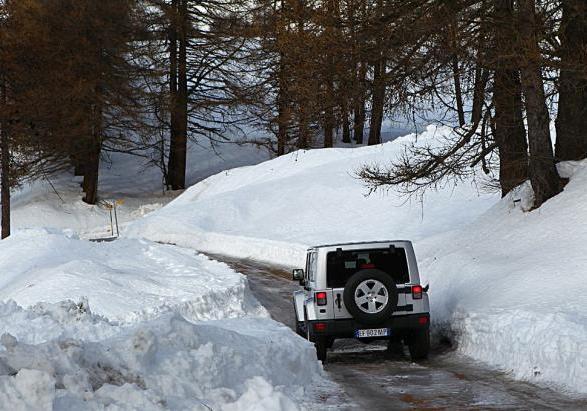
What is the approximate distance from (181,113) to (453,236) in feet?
92.0

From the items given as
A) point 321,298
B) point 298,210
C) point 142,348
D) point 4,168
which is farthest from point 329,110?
point 4,168

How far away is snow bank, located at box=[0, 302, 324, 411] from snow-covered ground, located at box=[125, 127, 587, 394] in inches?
111

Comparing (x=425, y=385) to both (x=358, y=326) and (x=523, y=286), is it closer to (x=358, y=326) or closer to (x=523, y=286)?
(x=358, y=326)

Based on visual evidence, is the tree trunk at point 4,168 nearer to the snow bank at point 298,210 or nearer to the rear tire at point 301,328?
the snow bank at point 298,210

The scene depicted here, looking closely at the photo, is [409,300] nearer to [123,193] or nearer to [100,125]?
[100,125]

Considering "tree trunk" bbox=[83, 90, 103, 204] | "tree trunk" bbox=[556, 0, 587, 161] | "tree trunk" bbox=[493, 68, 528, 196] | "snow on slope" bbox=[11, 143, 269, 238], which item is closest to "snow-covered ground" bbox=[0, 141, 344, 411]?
"tree trunk" bbox=[493, 68, 528, 196]

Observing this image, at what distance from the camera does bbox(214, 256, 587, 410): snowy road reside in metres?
8.86

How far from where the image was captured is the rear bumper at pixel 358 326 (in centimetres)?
1230

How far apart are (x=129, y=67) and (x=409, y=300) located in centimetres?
3703

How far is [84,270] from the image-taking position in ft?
63.2

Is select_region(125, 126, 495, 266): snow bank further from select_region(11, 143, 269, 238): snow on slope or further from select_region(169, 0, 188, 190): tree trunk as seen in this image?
select_region(169, 0, 188, 190): tree trunk

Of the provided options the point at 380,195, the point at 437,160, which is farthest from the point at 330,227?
the point at 437,160

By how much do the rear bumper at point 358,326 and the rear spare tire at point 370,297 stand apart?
15cm

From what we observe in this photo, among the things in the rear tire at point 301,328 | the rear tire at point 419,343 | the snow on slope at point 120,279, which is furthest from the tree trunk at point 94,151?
the rear tire at point 419,343
